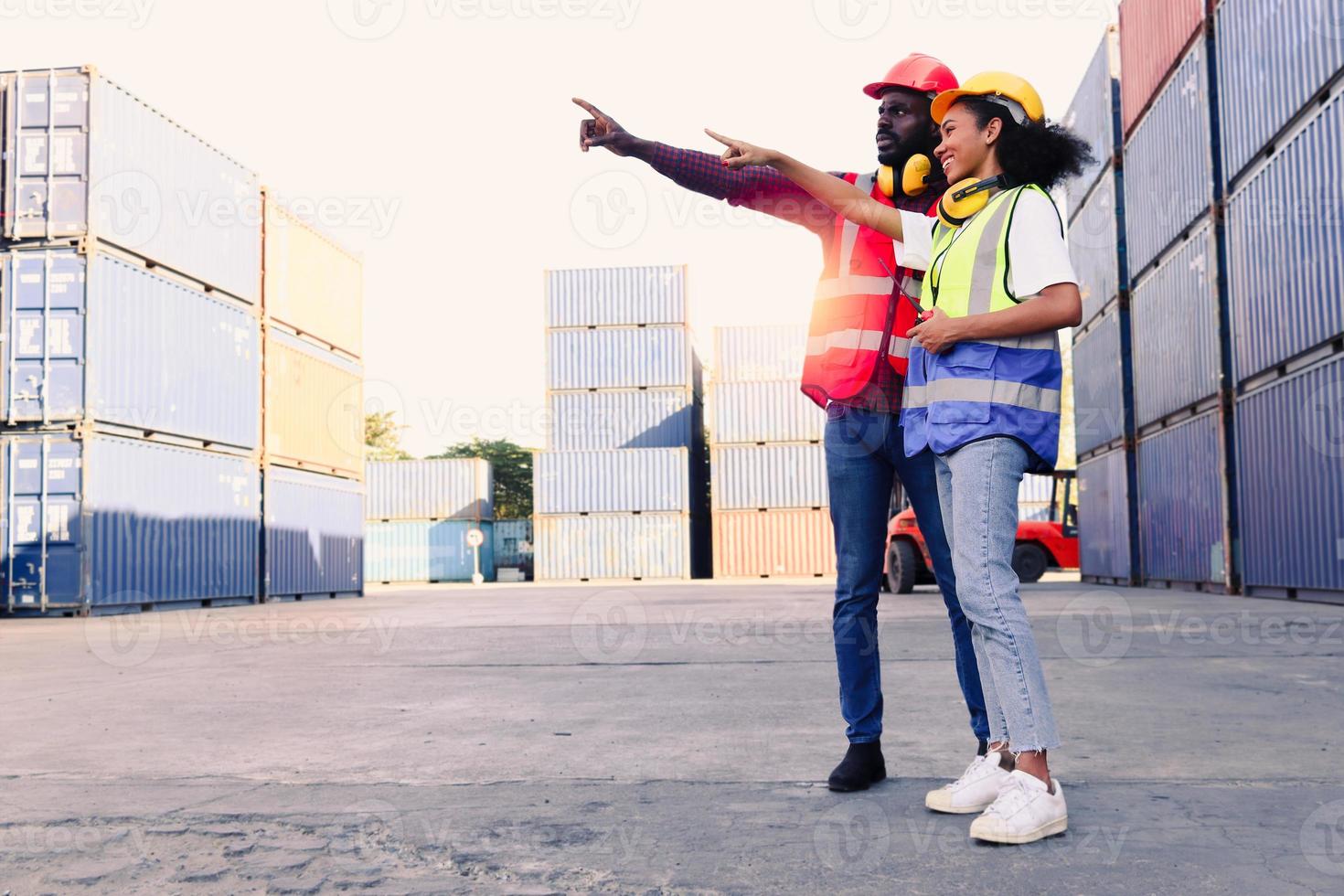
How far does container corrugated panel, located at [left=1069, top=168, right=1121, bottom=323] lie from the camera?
54.9 feet

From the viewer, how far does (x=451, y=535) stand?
3472 centimetres

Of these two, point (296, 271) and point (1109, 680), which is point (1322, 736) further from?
point (296, 271)

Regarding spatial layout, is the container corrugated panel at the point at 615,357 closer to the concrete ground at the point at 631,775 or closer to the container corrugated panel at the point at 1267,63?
the container corrugated panel at the point at 1267,63

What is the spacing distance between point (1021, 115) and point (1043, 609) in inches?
326

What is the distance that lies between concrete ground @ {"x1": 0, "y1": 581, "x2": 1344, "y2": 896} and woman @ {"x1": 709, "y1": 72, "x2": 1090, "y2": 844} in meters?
0.17

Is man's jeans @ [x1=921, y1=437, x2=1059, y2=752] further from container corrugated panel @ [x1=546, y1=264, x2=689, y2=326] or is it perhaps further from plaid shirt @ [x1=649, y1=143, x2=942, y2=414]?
container corrugated panel @ [x1=546, y1=264, x2=689, y2=326]

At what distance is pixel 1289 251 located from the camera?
35.0ft

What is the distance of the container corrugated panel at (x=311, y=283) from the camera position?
17.3m

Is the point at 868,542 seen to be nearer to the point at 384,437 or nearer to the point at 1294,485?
the point at 1294,485

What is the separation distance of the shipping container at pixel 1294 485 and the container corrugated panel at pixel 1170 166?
9.33ft

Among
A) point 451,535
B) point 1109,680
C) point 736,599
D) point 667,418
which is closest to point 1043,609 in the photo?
point 736,599

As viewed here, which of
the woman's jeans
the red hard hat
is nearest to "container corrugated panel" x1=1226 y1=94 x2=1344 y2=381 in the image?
the red hard hat

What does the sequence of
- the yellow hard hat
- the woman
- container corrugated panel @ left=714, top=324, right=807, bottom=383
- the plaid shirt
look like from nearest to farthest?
the woman < the yellow hard hat < the plaid shirt < container corrugated panel @ left=714, top=324, right=807, bottom=383

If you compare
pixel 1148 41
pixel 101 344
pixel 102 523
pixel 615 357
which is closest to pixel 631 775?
pixel 102 523
